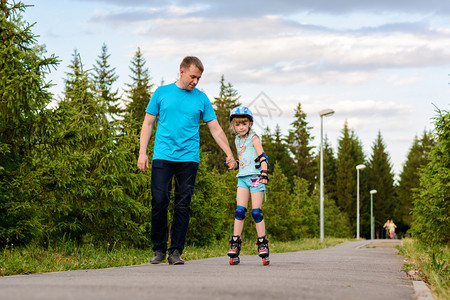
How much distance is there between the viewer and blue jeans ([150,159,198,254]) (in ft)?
21.9

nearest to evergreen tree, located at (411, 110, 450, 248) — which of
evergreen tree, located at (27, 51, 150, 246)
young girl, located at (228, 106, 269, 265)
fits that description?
evergreen tree, located at (27, 51, 150, 246)

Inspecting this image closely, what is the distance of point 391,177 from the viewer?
9231 cm

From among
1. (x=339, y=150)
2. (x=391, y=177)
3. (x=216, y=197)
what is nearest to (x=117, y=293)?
(x=216, y=197)

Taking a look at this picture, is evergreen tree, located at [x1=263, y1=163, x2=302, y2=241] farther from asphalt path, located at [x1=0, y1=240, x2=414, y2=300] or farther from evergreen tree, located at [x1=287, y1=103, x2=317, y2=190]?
evergreen tree, located at [x1=287, y1=103, x2=317, y2=190]

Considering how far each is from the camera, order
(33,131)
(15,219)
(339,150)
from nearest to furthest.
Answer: (15,219) → (33,131) → (339,150)

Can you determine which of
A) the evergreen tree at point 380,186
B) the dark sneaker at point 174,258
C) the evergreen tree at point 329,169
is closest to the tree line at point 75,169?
the dark sneaker at point 174,258

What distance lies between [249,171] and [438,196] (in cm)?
734

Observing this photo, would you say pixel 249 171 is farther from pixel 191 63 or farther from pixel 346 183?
pixel 346 183

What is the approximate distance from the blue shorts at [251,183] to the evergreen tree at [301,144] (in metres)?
72.1

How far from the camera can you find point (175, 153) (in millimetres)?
6684

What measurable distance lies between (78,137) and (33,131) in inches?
31.1

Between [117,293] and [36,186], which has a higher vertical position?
[36,186]

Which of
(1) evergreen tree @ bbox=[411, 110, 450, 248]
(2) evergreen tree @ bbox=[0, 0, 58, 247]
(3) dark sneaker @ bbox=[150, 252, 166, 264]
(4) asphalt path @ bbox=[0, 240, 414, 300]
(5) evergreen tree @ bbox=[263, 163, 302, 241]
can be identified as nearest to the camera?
(4) asphalt path @ bbox=[0, 240, 414, 300]

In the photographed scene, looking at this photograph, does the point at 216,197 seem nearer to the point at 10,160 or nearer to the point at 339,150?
the point at 10,160
